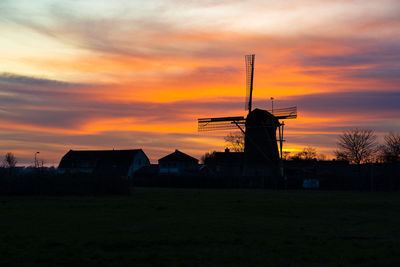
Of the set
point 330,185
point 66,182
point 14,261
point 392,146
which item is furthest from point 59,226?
point 392,146

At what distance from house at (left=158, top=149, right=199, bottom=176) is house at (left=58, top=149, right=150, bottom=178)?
8.18 m

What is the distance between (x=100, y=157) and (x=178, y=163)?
65.2 feet

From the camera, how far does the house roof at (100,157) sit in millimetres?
110625

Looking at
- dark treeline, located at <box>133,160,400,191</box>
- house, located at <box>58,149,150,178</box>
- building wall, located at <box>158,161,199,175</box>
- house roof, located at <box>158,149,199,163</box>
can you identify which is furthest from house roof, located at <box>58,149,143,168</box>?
dark treeline, located at <box>133,160,400,191</box>

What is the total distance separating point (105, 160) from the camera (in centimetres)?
11238

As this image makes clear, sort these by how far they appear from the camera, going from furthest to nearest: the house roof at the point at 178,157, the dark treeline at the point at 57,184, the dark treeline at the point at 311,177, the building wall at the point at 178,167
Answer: the house roof at the point at 178,157 < the building wall at the point at 178,167 < the dark treeline at the point at 311,177 < the dark treeline at the point at 57,184

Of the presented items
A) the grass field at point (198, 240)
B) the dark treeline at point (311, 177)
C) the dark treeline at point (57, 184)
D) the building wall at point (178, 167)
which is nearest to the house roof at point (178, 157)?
the building wall at point (178, 167)

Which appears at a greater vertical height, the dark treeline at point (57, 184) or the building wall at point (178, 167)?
the building wall at point (178, 167)

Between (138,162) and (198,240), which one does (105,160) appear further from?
(198,240)

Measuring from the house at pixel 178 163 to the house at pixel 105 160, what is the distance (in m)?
8.18

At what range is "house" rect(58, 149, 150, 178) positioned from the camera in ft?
360

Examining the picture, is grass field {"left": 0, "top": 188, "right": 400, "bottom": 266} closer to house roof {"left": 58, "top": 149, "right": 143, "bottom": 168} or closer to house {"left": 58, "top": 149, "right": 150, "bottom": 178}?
house {"left": 58, "top": 149, "right": 150, "bottom": 178}

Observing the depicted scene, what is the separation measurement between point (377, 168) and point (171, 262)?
6147 cm

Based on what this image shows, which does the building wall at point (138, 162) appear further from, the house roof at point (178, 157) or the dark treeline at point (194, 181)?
the dark treeline at point (194, 181)
